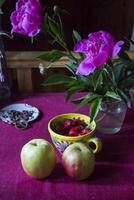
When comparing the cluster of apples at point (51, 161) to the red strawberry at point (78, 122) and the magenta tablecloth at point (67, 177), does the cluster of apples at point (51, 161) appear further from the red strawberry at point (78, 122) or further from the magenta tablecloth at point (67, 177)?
the red strawberry at point (78, 122)

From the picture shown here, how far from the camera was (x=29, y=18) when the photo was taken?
811mm

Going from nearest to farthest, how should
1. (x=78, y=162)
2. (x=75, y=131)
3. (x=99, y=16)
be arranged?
(x=78, y=162), (x=75, y=131), (x=99, y=16)

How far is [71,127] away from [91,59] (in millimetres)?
223

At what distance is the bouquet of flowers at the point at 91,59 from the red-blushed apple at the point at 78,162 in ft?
0.44

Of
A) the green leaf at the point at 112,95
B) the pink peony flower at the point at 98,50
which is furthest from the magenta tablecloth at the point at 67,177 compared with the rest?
the pink peony flower at the point at 98,50

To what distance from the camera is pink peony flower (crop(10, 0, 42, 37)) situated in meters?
0.81

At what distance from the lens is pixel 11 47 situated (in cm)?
226

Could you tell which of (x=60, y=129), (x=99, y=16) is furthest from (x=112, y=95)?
(x=99, y=16)

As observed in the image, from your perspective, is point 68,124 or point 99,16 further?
point 99,16

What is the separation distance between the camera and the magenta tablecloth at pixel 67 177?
748 mm

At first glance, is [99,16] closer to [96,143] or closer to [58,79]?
[58,79]

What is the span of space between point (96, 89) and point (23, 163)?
29cm

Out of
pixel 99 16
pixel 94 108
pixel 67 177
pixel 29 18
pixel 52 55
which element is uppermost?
pixel 29 18

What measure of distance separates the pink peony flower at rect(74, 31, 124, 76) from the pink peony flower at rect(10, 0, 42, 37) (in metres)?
0.14
